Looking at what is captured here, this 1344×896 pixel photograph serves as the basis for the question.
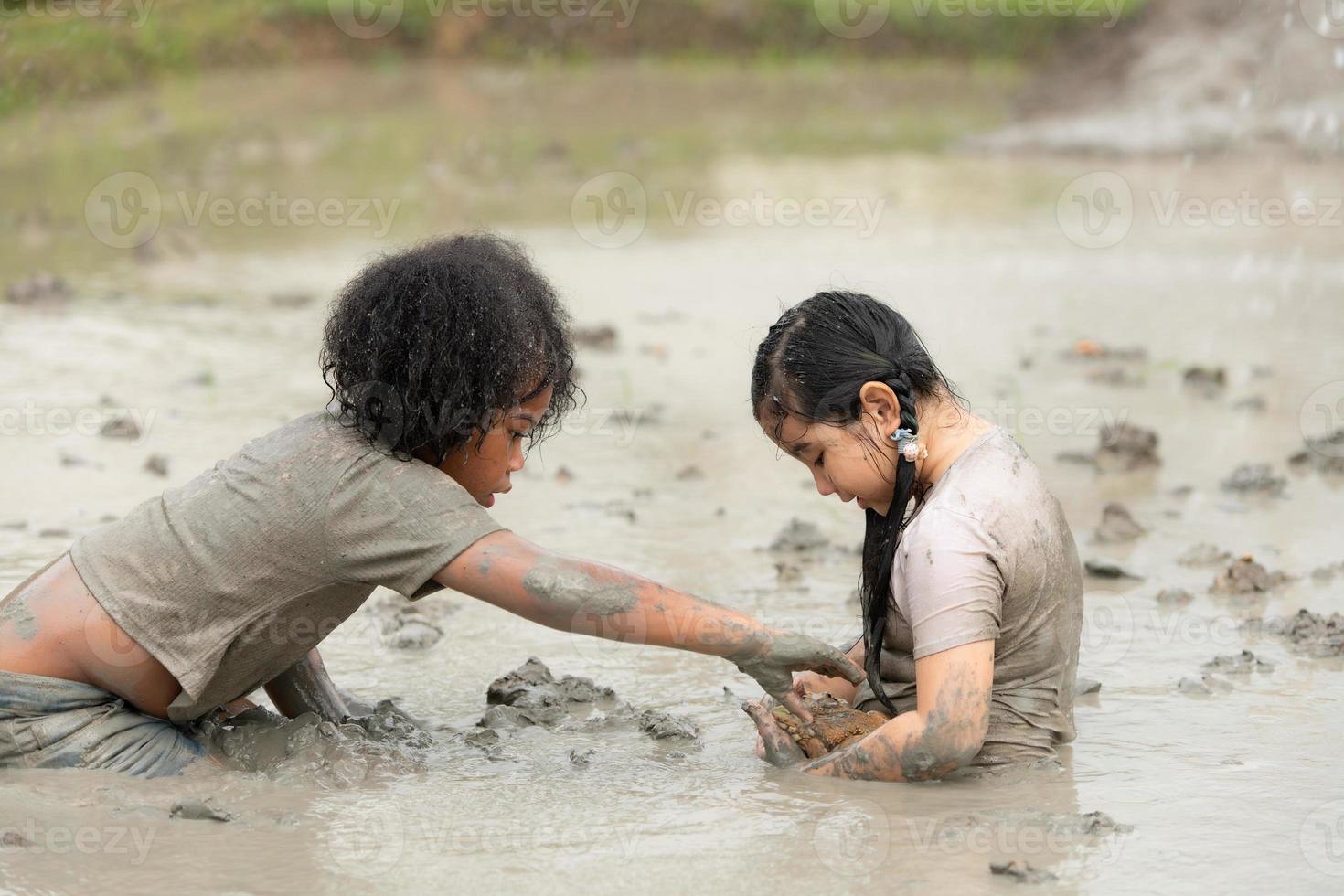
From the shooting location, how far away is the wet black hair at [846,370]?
9.91 ft

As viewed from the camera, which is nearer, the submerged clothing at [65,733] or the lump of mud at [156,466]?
the submerged clothing at [65,733]

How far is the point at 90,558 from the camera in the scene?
3.05 m

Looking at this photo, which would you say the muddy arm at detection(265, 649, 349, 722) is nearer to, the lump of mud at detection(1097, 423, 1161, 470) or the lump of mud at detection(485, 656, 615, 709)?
the lump of mud at detection(485, 656, 615, 709)

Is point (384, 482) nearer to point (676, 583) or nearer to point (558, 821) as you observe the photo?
point (558, 821)

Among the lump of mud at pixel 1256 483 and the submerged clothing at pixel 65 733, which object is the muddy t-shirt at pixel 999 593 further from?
the lump of mud at pixel 1256 483

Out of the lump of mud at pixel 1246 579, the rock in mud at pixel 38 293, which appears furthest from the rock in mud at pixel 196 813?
the rock in mud at pixel 38 293

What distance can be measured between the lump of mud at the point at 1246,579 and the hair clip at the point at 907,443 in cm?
174

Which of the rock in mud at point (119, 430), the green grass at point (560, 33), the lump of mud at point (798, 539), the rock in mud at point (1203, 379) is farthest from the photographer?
the green grass at point (560, 33)

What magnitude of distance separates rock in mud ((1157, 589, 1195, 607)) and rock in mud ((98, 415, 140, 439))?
3504mm

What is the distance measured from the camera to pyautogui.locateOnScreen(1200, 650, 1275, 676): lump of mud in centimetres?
378

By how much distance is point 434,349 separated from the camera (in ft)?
9.69
